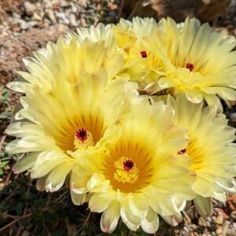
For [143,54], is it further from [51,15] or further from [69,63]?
[51,15]

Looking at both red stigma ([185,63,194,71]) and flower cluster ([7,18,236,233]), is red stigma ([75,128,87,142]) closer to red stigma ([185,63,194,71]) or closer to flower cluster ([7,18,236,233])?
flower cluster ([7,18,236,233])

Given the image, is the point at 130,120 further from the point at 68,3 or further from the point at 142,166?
the point at 68,3

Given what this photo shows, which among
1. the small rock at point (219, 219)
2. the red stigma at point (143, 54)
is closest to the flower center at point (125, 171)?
the red stigma at point (143, 54)

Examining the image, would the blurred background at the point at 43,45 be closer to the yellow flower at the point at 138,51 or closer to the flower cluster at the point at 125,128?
the flower cluster at the point at 125,128

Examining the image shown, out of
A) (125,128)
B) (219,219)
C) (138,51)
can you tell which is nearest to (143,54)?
(138,51)

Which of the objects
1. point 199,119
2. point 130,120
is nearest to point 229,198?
point 199,119

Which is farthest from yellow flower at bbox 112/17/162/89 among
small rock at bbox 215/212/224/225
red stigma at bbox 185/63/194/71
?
small rock at bbox 215/212/224/225
